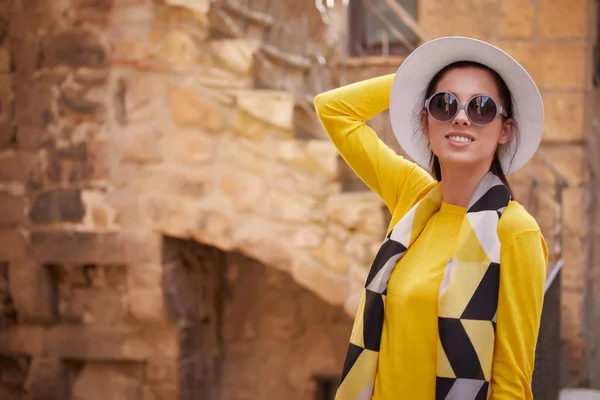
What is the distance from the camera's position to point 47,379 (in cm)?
400

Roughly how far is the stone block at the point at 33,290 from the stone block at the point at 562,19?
2.89m

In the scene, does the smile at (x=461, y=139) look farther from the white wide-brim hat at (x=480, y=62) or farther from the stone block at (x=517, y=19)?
the stone block at (x=517, y=19)

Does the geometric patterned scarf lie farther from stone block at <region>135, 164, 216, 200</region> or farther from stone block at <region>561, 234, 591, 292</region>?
stone block at <region>561, 234, 591, 292</region>

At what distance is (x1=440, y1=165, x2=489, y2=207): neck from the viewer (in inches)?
54.2

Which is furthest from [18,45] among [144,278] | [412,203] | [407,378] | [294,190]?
[407,378]

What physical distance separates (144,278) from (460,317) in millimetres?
2681

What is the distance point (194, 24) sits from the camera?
141 inches

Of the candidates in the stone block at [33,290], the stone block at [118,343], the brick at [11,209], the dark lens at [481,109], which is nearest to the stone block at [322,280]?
the stone block at [118,343]

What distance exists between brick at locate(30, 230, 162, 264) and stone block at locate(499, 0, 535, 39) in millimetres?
2142

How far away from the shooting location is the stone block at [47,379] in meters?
3.99

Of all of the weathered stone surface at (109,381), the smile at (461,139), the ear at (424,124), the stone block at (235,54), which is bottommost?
the weathered stone surface at (109,381)

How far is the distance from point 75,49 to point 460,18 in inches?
80.8

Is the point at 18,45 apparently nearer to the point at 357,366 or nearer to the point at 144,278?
the point at 144,278

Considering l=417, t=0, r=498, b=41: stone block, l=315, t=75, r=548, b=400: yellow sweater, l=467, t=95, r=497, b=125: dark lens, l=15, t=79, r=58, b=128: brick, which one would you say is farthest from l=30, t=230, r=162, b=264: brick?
l=467, t=95, r=497, b=125: dark lens
